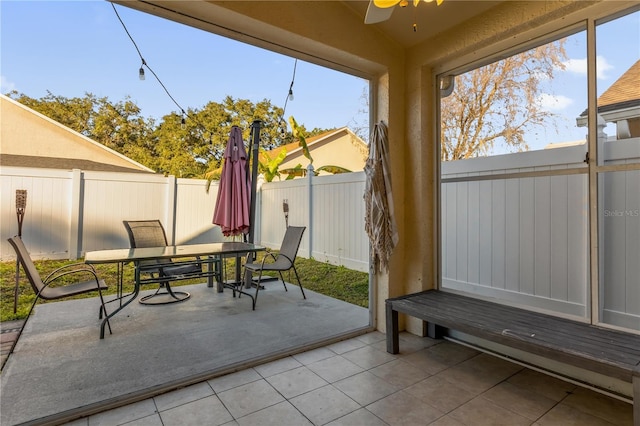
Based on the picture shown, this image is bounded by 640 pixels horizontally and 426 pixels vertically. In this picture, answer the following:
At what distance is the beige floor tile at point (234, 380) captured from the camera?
2127 mm

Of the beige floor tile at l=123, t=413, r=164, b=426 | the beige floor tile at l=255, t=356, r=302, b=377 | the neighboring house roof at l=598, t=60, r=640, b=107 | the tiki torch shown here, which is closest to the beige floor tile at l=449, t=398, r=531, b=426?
the beige floor tile at l=255, t=356, r=302, b=377

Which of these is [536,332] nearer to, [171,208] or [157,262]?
[157,262]

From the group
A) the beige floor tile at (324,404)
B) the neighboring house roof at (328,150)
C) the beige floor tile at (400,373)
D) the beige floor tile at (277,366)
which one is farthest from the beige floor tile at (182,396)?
the neighboring house roof at (328,150)

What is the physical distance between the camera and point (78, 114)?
14.1ft

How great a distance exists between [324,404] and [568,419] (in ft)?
4.59

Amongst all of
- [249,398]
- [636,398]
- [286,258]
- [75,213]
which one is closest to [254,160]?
[286,258]

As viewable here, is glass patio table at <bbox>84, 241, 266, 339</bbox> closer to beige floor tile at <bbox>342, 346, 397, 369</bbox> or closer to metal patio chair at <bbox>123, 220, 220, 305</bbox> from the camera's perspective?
metal patio chair at <bbox>123, 220, 220, 305</bbox>

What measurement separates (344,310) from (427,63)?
115 inches

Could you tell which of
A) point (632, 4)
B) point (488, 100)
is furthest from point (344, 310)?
point (632, 4)

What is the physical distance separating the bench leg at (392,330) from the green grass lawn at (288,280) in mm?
1450

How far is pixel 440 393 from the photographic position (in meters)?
2.04

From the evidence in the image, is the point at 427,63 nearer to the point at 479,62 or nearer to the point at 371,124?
the point at 479,62

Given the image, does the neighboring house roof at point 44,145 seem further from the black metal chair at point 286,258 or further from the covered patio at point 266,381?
the black metal chair at point 286,258

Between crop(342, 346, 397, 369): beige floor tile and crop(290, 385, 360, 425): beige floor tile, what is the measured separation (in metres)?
0.46
